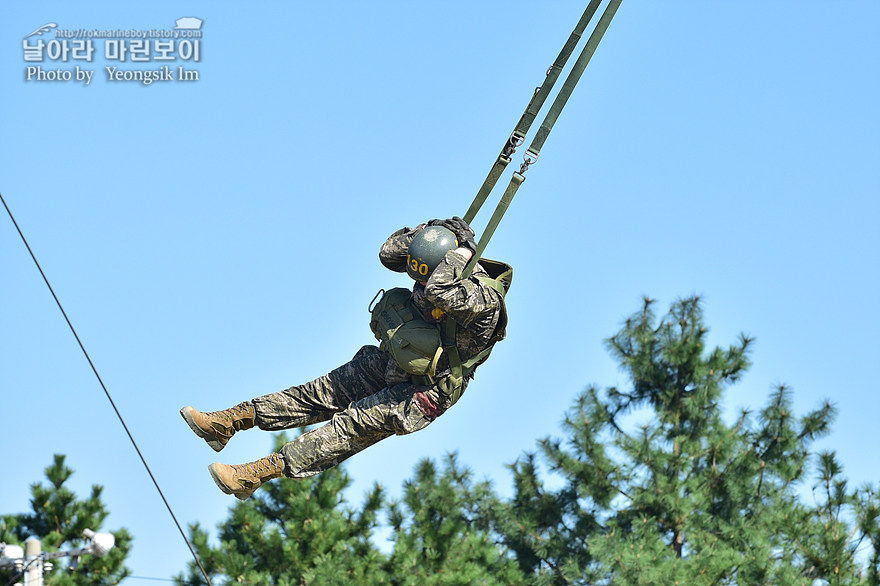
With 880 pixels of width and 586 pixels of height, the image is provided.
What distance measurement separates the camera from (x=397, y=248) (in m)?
8.32

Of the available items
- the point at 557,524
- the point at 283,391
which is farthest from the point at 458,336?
the point at 557,524

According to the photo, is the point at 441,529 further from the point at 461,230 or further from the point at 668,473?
the point at 461,230

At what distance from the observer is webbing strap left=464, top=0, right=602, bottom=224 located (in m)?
7.92

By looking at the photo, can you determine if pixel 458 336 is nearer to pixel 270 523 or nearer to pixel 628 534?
pixel 628 534

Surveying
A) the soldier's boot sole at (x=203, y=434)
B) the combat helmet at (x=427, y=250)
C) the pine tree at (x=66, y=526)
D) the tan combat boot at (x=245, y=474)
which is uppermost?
the pine tree at (x=66, y=526)

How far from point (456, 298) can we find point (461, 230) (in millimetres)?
493

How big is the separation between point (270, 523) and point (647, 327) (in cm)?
601

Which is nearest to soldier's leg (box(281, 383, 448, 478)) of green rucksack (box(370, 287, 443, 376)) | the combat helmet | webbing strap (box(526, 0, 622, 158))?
green rucksack (box(370, 287, 443, 376))

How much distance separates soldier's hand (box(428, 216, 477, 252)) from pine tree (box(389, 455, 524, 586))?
12326mm

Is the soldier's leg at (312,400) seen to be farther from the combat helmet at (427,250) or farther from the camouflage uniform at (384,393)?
the combat helmet at (427,250)

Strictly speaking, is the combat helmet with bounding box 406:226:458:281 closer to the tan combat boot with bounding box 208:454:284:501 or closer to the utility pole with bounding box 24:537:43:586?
the tan combat boot with bounding box 208:454:284:501

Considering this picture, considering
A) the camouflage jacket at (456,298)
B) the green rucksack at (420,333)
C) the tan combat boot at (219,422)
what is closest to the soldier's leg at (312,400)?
the tan combat boot at (219,422)

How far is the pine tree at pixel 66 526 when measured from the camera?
2212 centimetres

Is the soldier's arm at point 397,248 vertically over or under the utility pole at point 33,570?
under
